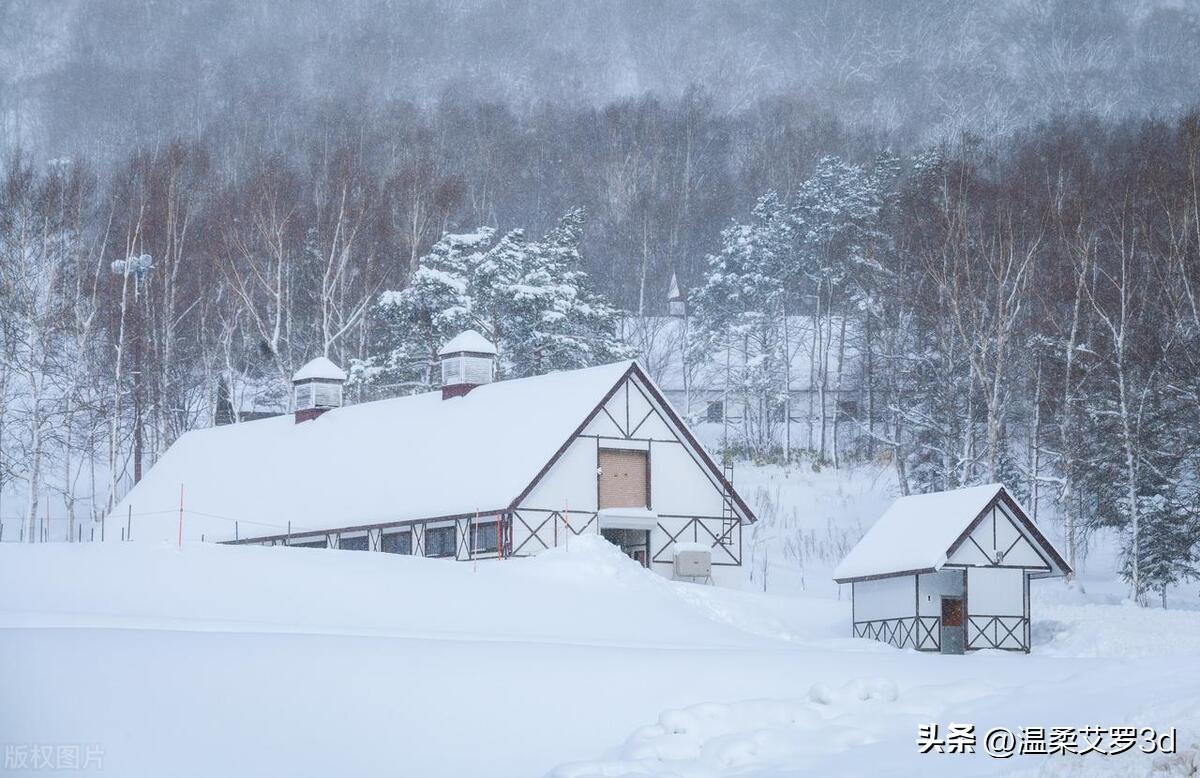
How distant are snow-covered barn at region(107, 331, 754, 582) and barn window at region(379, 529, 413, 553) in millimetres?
44

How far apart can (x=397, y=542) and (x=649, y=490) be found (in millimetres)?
6991

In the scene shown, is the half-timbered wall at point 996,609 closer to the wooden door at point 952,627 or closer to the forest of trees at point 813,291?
the wooden door at point 952,627

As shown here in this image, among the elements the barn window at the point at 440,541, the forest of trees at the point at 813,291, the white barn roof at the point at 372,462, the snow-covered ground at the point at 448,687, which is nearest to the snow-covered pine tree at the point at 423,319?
the forest of trees at the point at 813,291

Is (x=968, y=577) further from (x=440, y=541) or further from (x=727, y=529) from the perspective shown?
(x=440, y=541)

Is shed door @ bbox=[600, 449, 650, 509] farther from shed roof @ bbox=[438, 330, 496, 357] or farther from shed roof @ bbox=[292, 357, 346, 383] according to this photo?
shed roof @ bbox=[292, 357, 346, 383]

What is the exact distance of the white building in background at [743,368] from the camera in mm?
69125

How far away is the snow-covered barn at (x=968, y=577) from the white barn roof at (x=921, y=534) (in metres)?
0.03

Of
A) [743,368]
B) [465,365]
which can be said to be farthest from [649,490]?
[743,368]

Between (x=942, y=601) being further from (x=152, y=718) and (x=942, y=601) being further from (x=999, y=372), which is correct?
(x=152, y=718)

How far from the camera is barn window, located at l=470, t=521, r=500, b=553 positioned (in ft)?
126

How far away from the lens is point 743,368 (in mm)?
68438

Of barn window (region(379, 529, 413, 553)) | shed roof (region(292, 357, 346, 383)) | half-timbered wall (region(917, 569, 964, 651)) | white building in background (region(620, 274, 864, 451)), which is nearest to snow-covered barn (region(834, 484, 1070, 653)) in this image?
half-timbered wall (region(917, 569, 964, 651))

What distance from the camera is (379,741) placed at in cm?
1736

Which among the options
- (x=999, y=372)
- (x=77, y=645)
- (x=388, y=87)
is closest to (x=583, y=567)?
(x=77, y=645)
